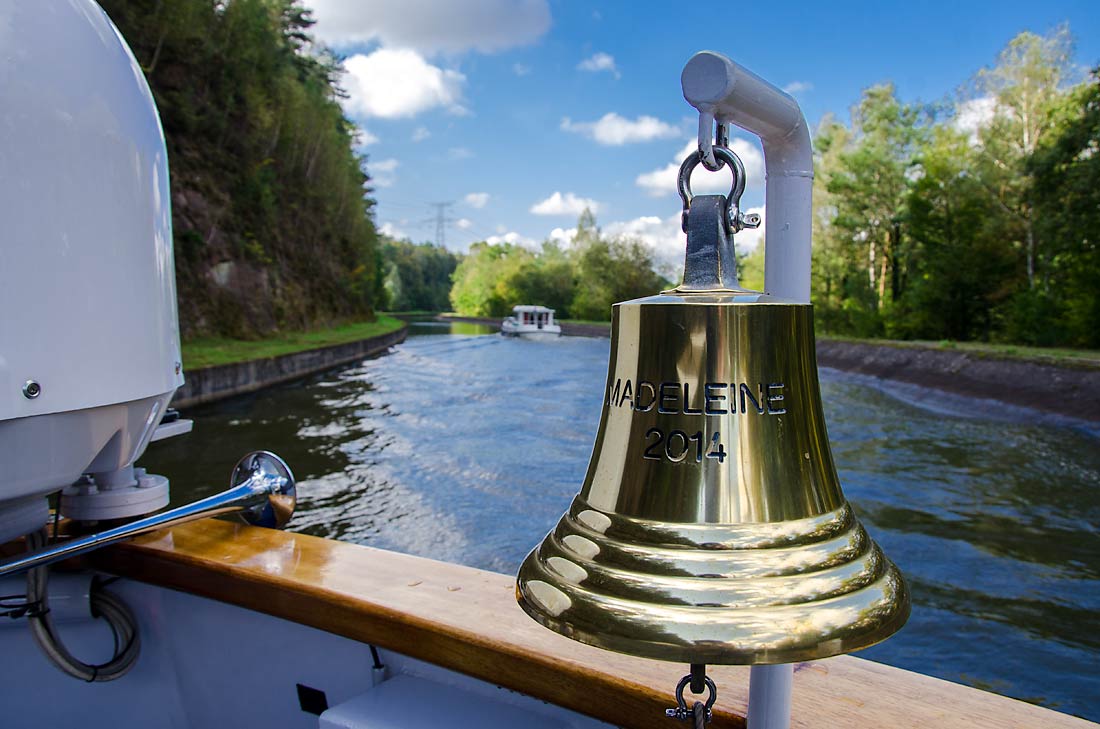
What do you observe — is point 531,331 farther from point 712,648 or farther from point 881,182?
point 712,648

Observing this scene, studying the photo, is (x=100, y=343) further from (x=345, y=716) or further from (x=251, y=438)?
(x=251, y=438)

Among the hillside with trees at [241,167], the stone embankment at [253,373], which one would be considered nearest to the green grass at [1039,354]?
the stone embankment at [253,373]

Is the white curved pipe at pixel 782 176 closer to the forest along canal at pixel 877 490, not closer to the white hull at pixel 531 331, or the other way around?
the forest along canal at pixel 877 490

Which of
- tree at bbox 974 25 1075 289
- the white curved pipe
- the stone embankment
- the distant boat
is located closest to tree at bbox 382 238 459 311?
the distant boat

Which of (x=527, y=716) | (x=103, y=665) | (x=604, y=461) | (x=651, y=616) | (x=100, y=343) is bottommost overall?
(x=103, y=665)

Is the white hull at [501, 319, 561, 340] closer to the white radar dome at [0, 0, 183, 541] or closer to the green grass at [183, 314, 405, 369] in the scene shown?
the green grass at [183, 314, 405, 369]

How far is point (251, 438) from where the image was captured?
1280 cm

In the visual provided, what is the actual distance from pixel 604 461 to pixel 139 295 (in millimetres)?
1230

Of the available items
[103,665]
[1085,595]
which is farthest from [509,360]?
[103,665]

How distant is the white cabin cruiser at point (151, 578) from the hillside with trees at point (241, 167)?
21458 millimetres

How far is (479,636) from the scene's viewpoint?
1.41 metres

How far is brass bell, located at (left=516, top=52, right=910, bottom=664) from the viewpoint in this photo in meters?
0.72

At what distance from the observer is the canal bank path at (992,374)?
1510 centimetres

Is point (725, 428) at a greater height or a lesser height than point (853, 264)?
lesser
